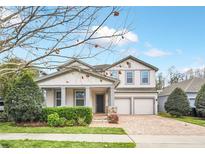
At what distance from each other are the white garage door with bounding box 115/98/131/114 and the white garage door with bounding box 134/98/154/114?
0.49m

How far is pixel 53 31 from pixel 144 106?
14182mm

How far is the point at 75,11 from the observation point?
12.3 ft

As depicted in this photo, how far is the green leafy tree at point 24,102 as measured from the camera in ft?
38.6

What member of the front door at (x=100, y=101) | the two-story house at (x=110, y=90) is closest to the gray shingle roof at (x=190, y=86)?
the two-story house at (x=110, y=90)

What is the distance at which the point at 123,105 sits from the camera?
17.8 meters

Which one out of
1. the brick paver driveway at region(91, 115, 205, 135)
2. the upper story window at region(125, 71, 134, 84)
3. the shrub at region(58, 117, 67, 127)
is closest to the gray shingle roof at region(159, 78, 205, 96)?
the upper story window at region(125, 71, 134, 84)

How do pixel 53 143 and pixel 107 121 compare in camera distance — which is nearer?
pixel 53 143

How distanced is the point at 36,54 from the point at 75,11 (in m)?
0.79

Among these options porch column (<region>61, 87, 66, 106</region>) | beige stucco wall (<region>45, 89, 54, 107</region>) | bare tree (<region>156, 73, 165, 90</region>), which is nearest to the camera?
porch column (<region>61, 87, 66, 106</region>)

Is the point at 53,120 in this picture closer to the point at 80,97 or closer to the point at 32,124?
the point at 32,124

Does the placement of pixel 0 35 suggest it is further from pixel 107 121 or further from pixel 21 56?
pixel 107 121

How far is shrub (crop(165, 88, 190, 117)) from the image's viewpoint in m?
17.1

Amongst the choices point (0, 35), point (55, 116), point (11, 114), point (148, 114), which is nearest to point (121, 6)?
point (0, 35)

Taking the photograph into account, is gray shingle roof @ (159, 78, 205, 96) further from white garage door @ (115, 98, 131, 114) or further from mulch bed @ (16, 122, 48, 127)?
mulch bed @ (16, 122, 48, 127)
